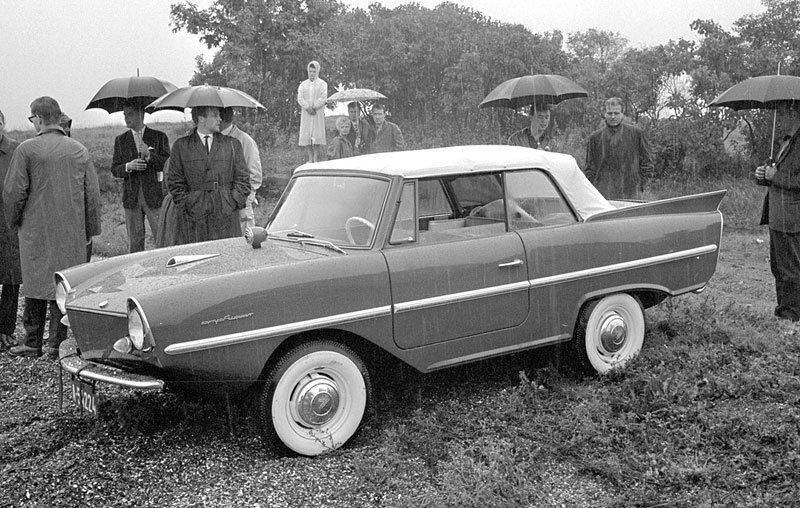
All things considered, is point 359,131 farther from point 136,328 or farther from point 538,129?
point 136,328

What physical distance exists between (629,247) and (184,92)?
4114 millimetres

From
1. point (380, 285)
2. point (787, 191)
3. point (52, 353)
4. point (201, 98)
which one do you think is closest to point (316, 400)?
point (380, 285)

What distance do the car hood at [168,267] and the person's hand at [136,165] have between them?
2626 millimetres

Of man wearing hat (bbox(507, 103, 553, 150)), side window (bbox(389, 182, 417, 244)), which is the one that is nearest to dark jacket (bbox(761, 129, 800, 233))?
man wearing hat (bbox(507, 103, 553, 150))

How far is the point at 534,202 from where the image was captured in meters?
5.43

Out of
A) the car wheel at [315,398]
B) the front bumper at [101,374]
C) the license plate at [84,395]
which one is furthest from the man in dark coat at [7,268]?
the car wheel at [315,398]

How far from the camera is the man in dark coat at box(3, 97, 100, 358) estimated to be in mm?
6137

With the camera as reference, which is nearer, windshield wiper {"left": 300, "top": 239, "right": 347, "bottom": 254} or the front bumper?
the front bumper

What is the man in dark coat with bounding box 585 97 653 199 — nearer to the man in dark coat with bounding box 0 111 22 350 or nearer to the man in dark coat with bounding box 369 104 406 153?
the man in dark coat with bounding box 369 104 406 153

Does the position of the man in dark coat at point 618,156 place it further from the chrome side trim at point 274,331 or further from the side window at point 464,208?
the chrome side trim at point 274,331

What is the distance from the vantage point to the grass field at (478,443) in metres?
3.83

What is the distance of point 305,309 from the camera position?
4.29 metres

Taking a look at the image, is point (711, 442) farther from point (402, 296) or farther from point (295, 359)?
point (295, 359)

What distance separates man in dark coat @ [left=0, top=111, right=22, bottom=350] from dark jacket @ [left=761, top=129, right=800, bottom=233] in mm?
6535
